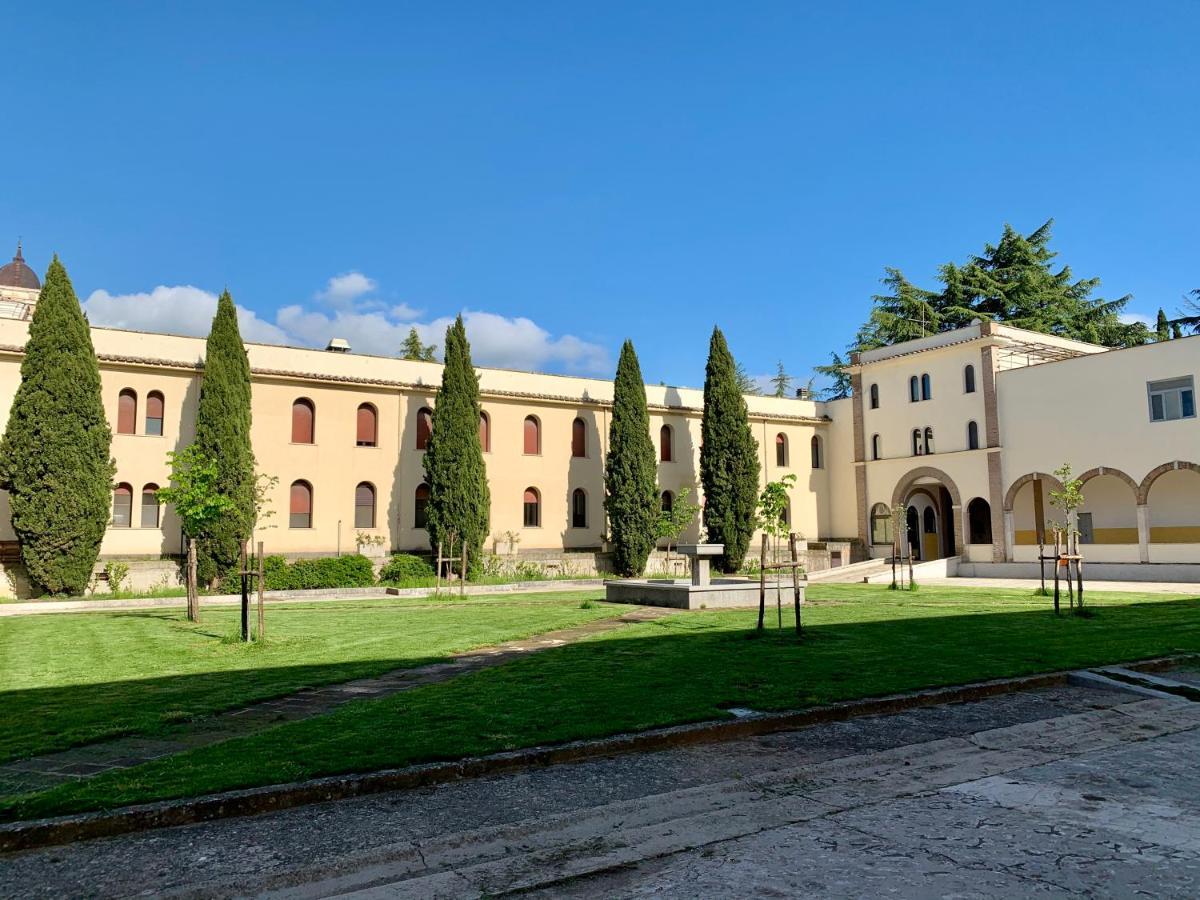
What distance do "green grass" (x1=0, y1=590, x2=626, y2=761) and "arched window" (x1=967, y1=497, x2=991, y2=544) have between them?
21.5 m

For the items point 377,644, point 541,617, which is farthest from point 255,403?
point 377,644

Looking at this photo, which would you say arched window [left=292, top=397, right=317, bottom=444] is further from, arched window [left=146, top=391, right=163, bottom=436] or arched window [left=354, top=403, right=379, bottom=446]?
arched window [left=146, top=391, right=163, bottom=436]

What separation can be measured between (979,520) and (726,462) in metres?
10.7

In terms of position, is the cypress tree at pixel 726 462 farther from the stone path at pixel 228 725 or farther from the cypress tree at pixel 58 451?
the stone path at pixel 228 725

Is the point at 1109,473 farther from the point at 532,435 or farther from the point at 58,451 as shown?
the point at 58,451

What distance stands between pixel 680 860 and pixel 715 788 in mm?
1244

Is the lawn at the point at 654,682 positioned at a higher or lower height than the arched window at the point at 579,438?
lower

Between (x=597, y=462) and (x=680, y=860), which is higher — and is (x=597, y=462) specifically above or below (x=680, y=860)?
above

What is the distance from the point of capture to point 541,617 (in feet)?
54.2

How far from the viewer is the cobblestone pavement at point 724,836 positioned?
13.1 feet

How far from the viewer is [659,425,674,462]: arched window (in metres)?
36.8

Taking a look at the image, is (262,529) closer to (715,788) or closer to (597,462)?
(597,462)

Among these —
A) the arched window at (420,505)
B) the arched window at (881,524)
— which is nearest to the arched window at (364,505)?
the arched window at (420,505)

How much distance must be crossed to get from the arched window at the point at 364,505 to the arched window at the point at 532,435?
6.44 m
